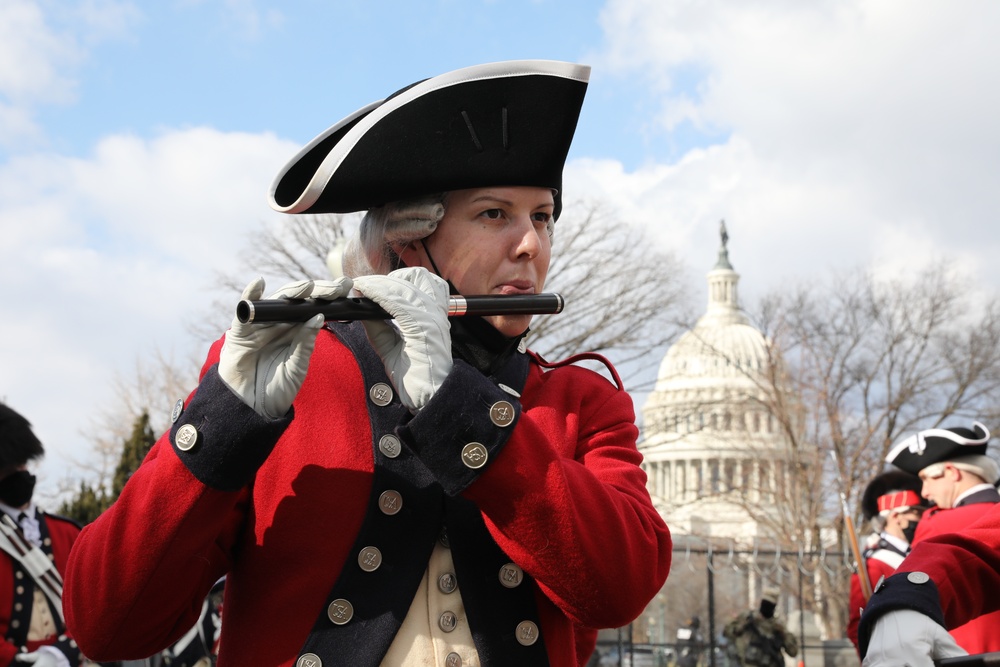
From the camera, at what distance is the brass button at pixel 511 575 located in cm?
236

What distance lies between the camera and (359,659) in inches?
87.7

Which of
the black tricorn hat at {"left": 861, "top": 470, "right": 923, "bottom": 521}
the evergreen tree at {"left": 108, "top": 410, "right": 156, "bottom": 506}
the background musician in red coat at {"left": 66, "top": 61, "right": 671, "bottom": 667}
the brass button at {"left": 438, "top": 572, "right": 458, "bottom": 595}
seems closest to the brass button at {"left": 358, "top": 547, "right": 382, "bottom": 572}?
the background musician in red coat at {"left": 66, "top": 61, "right": 671, "bottom": 667}

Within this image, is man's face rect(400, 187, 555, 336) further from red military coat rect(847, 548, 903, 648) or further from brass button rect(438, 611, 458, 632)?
red military coat rect(847, 548, 903, 648)

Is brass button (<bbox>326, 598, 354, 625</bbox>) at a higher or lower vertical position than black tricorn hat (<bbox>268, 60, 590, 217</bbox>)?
lower

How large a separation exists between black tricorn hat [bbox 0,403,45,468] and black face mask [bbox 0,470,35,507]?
0.08 metres

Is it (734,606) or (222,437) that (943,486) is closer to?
(222,437)

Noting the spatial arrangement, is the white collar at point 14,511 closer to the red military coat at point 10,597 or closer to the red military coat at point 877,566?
the red military coat at point 10,597

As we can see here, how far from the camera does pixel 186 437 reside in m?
2.16

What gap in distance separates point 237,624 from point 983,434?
6003 mm

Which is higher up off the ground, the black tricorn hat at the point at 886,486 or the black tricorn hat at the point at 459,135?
the black tricorn hat at the point at 886,486

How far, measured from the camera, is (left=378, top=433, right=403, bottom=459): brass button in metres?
2.38

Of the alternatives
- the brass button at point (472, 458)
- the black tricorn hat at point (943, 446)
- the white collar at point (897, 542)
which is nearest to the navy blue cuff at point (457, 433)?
the brass button at point (472, 458)

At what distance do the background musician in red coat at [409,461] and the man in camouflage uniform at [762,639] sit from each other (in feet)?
39.6

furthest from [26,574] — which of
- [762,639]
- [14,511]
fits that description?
[762,639]
